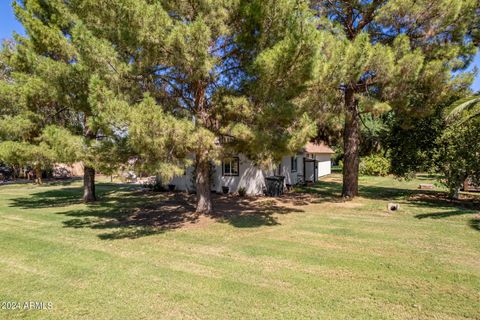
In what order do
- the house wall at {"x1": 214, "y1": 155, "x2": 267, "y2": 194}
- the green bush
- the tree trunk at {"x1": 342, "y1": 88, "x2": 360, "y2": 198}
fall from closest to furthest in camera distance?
the tree trunk at {"x1": 342, "y1": 88, "x2": 360, "y2": 198}
the house wall at {"x1": 214, "y1": 155, "x2": 267, "y2": 194}
the green bush

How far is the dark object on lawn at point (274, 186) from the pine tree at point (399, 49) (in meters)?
4.81

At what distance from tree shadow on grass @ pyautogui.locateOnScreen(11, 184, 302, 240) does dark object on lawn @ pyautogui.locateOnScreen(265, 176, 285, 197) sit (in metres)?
1.32

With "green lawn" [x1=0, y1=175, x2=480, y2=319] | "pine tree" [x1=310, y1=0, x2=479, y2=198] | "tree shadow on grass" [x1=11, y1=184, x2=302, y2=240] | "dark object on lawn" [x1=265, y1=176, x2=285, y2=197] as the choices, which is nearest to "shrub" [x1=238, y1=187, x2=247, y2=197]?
"tree shadow on grass" [x1=11, y1=184, x2=302, y2=240]

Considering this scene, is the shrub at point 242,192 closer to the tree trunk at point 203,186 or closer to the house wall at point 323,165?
the tree trunk at point 203,186

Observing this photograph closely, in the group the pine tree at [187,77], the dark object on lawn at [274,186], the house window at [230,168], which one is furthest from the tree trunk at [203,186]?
the house window at [230,168]

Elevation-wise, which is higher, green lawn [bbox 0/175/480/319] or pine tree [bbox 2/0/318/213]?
pine tree [bbox 2/0/318/213]

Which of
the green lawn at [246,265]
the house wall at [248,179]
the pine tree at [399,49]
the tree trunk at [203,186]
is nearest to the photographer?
the green lawn at [246,265]

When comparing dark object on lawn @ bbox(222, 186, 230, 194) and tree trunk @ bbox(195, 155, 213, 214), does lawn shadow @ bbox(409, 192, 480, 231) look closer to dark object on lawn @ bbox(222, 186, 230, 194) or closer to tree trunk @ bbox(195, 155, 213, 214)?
tree trunk @ bbox(195, 155, 213, 214)

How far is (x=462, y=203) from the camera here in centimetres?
1241

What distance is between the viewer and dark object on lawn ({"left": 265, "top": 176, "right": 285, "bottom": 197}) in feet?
→ 52.0

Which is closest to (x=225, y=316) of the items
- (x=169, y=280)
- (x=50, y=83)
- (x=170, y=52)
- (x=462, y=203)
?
(x=169, y=280)

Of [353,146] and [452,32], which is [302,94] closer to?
[353,146]

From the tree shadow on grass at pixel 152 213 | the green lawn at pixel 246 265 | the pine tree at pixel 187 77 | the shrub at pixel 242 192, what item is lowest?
the green lawn at pixel 246 265

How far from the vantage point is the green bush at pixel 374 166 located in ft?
93.9
